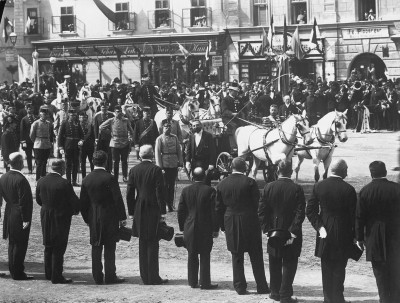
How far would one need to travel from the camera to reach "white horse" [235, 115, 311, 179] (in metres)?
19.7

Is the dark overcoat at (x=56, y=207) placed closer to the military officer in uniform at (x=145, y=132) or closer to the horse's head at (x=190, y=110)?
the military officer in uniform at (x=145, y=132)

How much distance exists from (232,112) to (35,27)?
17.4 meters

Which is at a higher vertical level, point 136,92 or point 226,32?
point 226,32

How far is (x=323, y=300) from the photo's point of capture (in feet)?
34.9

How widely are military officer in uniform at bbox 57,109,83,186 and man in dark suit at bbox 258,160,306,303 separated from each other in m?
10.7

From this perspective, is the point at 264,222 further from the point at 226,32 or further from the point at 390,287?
the point at 226,32

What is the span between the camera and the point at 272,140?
20.0 metres

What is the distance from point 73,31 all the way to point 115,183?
2619 centimetres

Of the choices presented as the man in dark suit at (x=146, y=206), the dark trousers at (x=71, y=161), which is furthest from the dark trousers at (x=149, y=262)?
the dark trousers at (x=71, y=161)

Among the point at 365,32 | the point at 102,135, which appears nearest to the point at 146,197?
the point at 102,135

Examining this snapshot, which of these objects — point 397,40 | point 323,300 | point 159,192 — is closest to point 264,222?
point 323,300

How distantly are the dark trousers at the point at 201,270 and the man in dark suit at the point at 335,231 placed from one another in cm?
165

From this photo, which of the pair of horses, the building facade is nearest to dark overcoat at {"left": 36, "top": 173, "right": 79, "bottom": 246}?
the pair of horses

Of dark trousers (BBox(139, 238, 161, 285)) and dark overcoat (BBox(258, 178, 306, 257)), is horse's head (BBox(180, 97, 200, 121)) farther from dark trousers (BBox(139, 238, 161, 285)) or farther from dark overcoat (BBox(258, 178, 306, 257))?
dark overcoat (BBox(258, 178, 306, 257))
